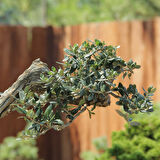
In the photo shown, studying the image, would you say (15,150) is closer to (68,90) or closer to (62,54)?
(62,54)

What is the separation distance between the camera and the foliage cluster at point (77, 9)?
965 cm

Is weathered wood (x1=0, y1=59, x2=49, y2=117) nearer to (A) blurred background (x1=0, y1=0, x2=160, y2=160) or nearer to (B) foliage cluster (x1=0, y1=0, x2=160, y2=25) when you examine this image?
(A) blurred background (x1=0, y1=0, x2=160, y2=160)

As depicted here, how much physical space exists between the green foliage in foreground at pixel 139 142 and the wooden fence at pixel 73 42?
1.15m

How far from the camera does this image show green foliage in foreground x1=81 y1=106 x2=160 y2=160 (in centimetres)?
238

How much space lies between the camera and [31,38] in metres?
4.87

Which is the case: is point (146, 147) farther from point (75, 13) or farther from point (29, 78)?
point (75, 13)

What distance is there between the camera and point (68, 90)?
142 cm

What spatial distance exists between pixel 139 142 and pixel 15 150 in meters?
2.43

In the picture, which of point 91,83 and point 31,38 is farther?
point 31,38

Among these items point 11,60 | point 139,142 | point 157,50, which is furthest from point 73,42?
point 139,142

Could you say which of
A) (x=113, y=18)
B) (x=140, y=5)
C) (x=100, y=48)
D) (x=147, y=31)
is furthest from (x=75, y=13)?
(x=100, y=48)

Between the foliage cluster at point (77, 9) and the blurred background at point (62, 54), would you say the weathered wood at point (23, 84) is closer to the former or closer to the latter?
the blurred background at point (62, 54)

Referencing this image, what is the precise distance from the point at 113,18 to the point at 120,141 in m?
8.26

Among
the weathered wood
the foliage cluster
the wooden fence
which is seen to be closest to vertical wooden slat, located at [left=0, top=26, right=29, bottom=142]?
the wooden fence
